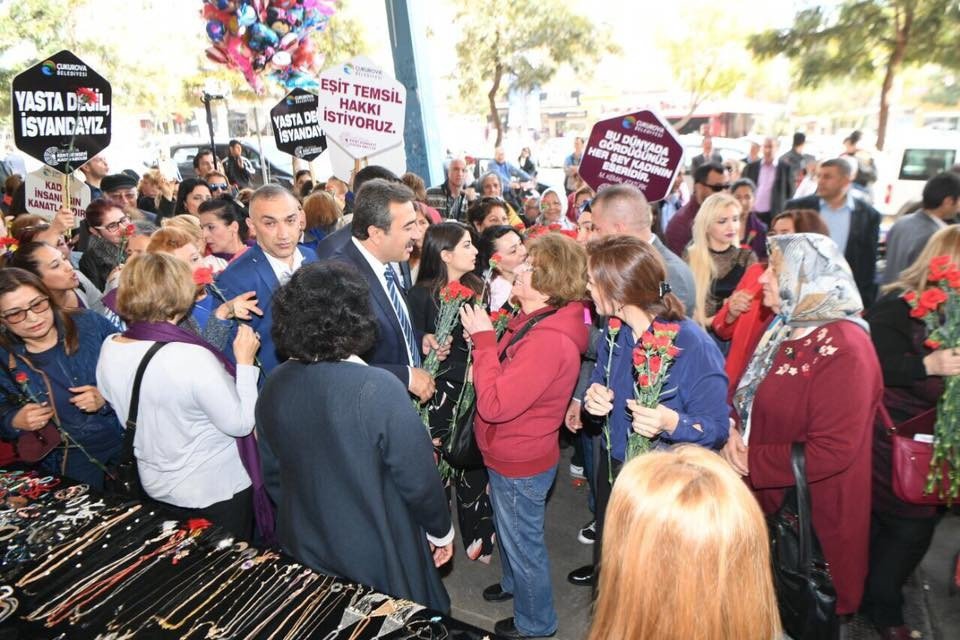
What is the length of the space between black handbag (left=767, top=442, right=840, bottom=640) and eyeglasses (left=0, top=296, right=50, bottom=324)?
3.28 m

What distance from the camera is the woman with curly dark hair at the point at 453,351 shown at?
379 cm

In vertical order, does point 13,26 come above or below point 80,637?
above

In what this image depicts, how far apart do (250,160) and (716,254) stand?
629 inches

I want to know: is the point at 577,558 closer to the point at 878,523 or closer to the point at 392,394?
the point at 878,523

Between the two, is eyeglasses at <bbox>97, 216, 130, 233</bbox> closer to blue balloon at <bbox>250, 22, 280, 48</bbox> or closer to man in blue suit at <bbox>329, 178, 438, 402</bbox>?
man in blue suit at <bbox>329, 178, 438, 402</bbox>

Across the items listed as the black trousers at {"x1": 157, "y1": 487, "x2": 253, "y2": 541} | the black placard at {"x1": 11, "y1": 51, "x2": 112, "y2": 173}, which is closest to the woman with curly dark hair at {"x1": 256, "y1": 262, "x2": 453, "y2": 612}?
the black trousers at {"x1": 157, "y1": 487, "x2": 253, "y2": 541}

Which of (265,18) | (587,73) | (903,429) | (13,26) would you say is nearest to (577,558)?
(903,429)

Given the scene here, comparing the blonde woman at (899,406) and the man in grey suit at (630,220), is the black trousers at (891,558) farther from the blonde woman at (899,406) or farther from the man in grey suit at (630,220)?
the man in grey suit at (630,220)

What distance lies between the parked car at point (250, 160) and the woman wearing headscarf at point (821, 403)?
1575 cm

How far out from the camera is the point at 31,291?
9.64ft

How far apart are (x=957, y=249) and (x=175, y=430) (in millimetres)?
3458

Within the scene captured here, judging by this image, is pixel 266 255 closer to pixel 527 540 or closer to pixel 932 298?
pixel 527 540

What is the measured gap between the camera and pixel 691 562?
48.4 inches

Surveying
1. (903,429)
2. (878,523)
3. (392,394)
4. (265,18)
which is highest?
(265,18)
